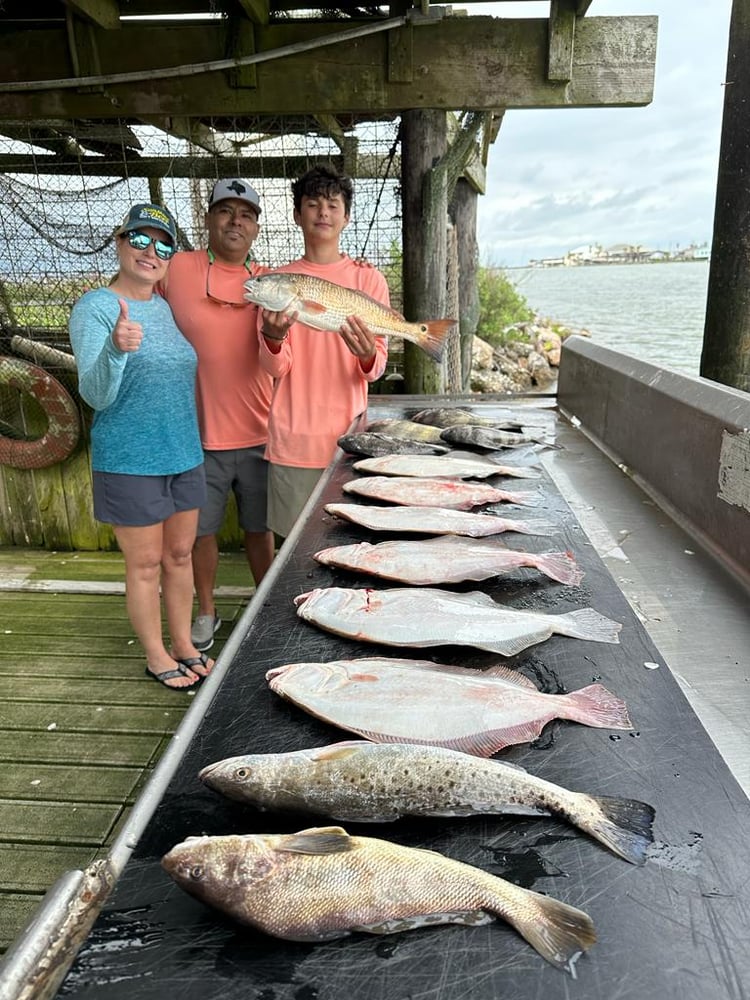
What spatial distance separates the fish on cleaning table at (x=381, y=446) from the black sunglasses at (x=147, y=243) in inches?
46.9

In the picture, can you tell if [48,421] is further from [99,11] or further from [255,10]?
[255,10]

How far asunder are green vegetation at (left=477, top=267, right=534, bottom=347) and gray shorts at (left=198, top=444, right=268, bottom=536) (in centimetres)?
1773

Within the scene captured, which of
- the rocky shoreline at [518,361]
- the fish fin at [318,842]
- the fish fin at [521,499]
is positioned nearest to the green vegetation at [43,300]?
the fish fin at [521,499]

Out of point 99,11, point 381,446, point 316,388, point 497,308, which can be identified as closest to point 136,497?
point 316,388

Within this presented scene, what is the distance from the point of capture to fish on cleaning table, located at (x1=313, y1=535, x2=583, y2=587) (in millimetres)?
2126

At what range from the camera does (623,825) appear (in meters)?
1.23

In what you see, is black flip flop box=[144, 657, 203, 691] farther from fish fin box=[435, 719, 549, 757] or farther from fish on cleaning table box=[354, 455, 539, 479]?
fish fin box=[435, 719, 549, 757]

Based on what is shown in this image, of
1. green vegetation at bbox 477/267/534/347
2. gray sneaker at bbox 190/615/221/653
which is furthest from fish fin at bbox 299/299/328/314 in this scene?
green vegetation at bbox 477/267/534/347

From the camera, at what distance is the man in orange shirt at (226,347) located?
351 cm

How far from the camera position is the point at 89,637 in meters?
5.03

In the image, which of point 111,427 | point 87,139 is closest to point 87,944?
point 111,427

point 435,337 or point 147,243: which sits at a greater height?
point 147,243

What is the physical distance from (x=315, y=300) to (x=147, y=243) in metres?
0.79

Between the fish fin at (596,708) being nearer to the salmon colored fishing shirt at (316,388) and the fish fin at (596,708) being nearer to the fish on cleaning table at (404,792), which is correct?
the fish on cleaning table at (404,792)
